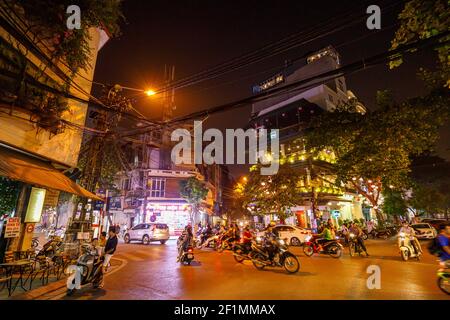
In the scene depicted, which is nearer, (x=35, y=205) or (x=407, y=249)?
(x=35, y=205)

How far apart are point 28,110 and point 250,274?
954cm

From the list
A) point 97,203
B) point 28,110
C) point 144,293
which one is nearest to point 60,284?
point 144,293

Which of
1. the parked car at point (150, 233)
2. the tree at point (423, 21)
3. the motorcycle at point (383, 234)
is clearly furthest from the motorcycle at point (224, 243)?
the motorcycle at point (383, 234)

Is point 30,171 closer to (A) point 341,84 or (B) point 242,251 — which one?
(B) point 242,251

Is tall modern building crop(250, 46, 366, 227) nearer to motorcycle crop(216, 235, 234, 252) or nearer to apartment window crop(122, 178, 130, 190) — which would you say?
motorcycle crop(216, 235, 234, 252)

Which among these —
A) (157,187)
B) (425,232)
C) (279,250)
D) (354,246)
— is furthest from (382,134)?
(157,187)

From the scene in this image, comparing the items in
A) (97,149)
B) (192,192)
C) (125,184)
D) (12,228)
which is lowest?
(12,228)

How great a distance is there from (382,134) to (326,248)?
971 centimetres

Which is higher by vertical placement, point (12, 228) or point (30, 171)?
point (30, 171)

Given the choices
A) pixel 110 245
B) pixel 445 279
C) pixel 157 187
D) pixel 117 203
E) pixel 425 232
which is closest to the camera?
pixel 445 279

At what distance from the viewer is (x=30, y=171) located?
25.3 feet

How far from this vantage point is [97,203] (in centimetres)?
1209

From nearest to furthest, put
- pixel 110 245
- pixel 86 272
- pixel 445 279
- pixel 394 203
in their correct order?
pixel 445 279 → pixel 86 272 → pixel 110 245 → pixel 394 203

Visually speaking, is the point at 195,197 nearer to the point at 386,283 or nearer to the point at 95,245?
the point at 95,245
